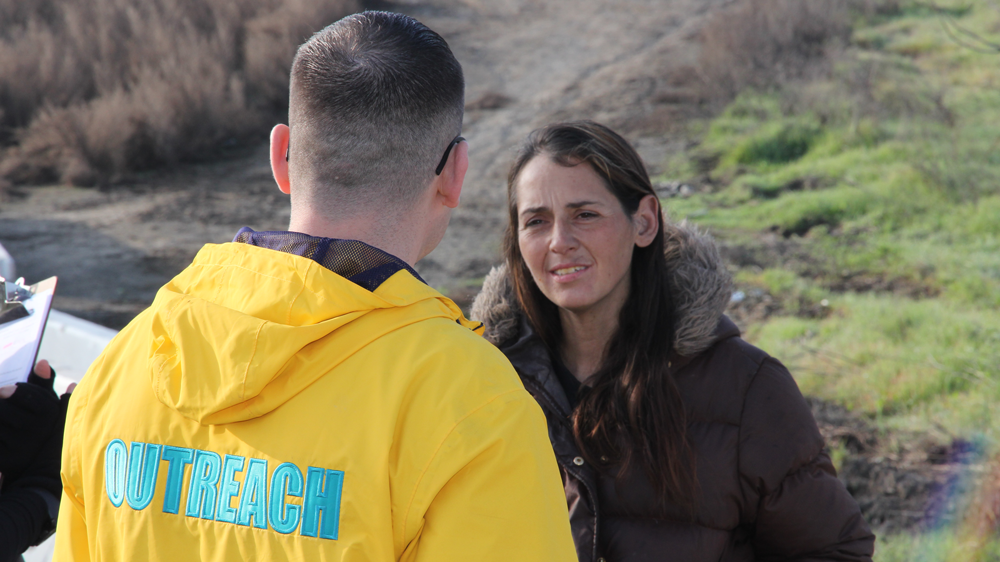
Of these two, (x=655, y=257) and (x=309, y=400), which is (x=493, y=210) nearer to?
(x=655, y=257)

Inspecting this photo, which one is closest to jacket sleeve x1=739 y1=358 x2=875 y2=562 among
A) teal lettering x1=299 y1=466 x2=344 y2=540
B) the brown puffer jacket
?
the brown puffer jacket

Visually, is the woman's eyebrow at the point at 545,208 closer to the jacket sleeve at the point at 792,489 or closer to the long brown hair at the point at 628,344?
the long brown hair at the point at 628,344

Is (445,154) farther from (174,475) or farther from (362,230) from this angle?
(174,475)

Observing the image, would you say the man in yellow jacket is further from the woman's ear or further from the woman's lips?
the woman's ear

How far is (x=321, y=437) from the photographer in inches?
43.3

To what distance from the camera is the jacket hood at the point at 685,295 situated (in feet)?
6.78

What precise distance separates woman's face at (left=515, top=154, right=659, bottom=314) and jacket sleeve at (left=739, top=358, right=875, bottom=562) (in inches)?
21.5

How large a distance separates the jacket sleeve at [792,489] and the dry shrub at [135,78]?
1073 cm

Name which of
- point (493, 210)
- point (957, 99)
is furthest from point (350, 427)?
point (957, 99)

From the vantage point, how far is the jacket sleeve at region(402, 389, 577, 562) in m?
1.07

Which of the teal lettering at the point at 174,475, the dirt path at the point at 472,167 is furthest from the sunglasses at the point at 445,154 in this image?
the dirt path at the point at 472,167

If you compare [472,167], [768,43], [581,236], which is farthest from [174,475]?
[768,43]

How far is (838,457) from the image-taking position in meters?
4.27

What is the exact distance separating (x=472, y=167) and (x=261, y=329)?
9.61 m
